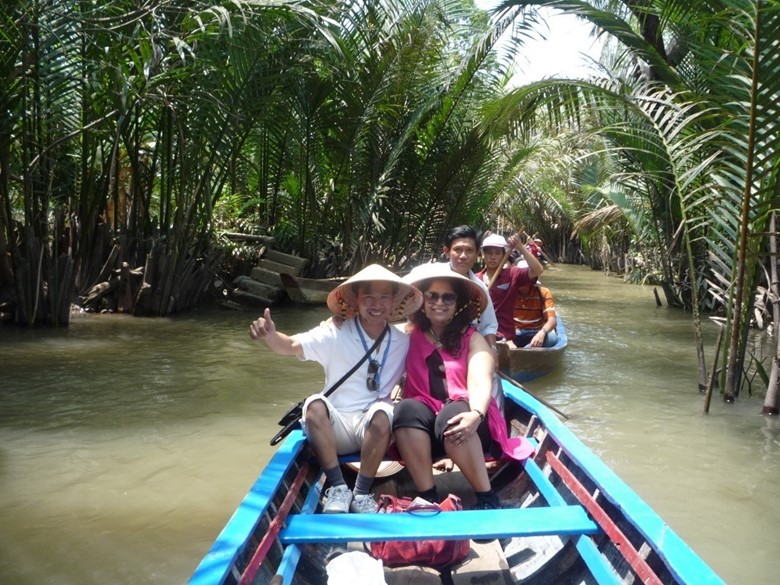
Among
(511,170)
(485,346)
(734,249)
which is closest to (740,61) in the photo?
(734,249)

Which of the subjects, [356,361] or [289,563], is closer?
[289,563]

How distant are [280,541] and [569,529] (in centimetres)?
108

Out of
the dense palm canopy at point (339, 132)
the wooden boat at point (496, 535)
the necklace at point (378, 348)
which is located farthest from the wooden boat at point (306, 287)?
the wooden boat at point (496, 535)

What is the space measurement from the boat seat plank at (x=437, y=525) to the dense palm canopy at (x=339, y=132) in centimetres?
340

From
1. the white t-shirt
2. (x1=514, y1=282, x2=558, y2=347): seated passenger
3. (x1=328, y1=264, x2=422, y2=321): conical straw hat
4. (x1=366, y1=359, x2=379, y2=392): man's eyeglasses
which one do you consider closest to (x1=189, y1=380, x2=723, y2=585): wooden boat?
the white t-shirt

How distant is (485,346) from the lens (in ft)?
12.3

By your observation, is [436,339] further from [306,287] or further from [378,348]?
[306,287]

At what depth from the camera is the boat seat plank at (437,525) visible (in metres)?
2.83

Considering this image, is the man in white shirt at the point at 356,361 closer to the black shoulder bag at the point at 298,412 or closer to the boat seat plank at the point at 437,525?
the black shoulder bag at the point at 298,412

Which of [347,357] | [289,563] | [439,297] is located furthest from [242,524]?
[439,297]

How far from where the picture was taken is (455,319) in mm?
3832

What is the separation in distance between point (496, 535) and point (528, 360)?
4456mm

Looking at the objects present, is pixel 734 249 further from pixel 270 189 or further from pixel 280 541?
pixel 270 189

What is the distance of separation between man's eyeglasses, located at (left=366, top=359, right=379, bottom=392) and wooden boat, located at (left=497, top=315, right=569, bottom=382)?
317 centimetres
